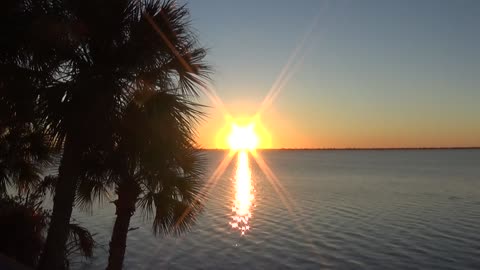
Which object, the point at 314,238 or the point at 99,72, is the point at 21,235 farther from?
the point at 314,238

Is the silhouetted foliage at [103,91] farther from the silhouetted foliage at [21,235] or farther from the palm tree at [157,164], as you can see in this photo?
the silhouetted foliage at [21,235]

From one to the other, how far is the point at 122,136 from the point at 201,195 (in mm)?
2306

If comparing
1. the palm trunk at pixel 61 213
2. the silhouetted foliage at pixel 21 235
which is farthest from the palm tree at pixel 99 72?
the silhouetted foliage at pixel 21 235

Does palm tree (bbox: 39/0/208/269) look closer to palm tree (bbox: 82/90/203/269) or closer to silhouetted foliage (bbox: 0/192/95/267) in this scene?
palm tree (bbox: 82/90/203/269)

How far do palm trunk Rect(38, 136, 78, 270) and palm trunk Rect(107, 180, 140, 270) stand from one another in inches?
40.1

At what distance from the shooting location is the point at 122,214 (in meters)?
9.23

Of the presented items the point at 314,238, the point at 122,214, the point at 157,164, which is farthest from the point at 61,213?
the point at 314,238

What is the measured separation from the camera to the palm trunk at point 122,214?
9023 millimetres

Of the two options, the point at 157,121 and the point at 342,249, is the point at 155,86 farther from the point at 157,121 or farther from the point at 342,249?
the point at 342,249

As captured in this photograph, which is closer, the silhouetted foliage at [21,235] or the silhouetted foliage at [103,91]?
the silhouetted foliage at [103,91]

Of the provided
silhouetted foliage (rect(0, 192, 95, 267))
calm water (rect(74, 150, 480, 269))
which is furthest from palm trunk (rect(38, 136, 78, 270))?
calm water (rect(74, 150, 480, 269))

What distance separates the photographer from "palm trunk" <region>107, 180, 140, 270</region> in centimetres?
902

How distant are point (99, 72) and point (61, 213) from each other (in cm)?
292

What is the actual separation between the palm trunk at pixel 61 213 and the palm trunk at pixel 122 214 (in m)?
1.02
